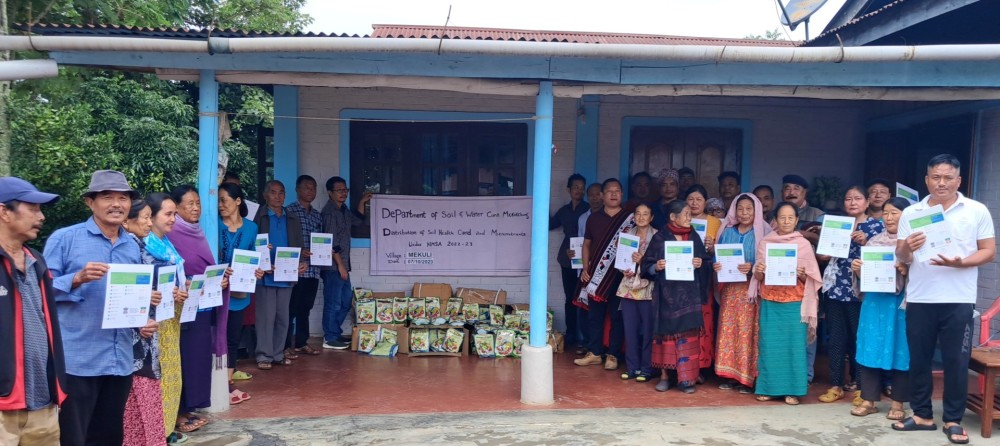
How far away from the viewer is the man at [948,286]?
176 inches

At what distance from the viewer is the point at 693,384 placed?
5.80 m

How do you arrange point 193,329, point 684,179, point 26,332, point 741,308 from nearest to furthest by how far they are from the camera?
point 26,332 → point 193,329 → point 741,308 → point 684,179

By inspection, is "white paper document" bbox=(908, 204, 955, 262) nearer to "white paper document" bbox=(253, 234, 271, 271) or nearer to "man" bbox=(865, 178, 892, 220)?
"man" bbox=(865, 178, 892, 220)

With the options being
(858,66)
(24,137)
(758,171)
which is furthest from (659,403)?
(24,137)

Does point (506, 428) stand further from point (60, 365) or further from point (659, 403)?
point (60, 365)

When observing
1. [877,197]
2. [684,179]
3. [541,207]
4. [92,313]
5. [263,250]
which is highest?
[684,179]

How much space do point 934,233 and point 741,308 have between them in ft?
5.08

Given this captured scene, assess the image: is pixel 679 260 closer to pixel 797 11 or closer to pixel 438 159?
pixel 438 159

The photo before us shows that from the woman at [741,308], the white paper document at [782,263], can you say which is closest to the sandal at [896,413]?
the woman at [741,308]

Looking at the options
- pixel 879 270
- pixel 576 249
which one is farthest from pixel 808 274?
pixel 576 249

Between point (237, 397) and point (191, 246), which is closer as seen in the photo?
point (191, 246)

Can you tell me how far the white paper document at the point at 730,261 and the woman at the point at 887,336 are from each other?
81 centimetres

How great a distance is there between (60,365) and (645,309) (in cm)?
430

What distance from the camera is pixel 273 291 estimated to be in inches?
247
